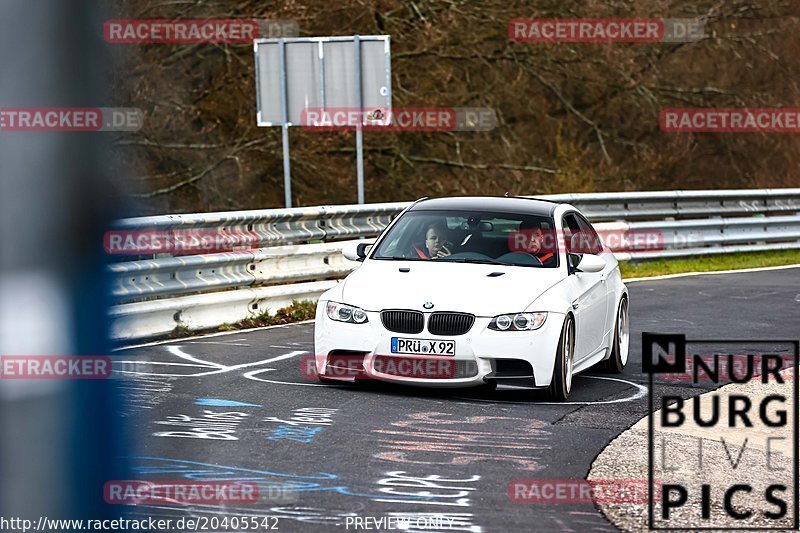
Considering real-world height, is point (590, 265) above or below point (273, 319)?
above

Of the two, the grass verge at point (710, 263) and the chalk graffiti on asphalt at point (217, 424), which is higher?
the grass verge at point (710, 263)

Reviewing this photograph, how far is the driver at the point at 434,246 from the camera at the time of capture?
32.8 ft

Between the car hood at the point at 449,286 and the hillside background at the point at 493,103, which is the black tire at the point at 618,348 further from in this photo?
the hillside background at the point at 493,103

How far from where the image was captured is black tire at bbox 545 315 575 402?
8.88m

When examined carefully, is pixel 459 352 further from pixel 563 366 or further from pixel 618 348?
pixel 618 348

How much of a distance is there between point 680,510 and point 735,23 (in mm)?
23568

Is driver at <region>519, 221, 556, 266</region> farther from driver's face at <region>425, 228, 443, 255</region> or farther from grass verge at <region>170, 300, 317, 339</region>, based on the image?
grass verge at <region>170, 300, 317, 339</region>

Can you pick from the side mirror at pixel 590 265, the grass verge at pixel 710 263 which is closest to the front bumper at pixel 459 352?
the side mirror at pixel 590 265

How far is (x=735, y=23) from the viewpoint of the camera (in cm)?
2783

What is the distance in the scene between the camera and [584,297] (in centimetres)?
964

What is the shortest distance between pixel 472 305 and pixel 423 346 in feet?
1.40

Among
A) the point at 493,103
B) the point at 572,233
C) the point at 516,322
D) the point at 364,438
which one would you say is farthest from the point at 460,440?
the point at 493,103

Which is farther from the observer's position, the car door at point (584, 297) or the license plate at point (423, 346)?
the car door at point (584, 297)

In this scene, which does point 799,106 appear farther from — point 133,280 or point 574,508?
point 574,508
